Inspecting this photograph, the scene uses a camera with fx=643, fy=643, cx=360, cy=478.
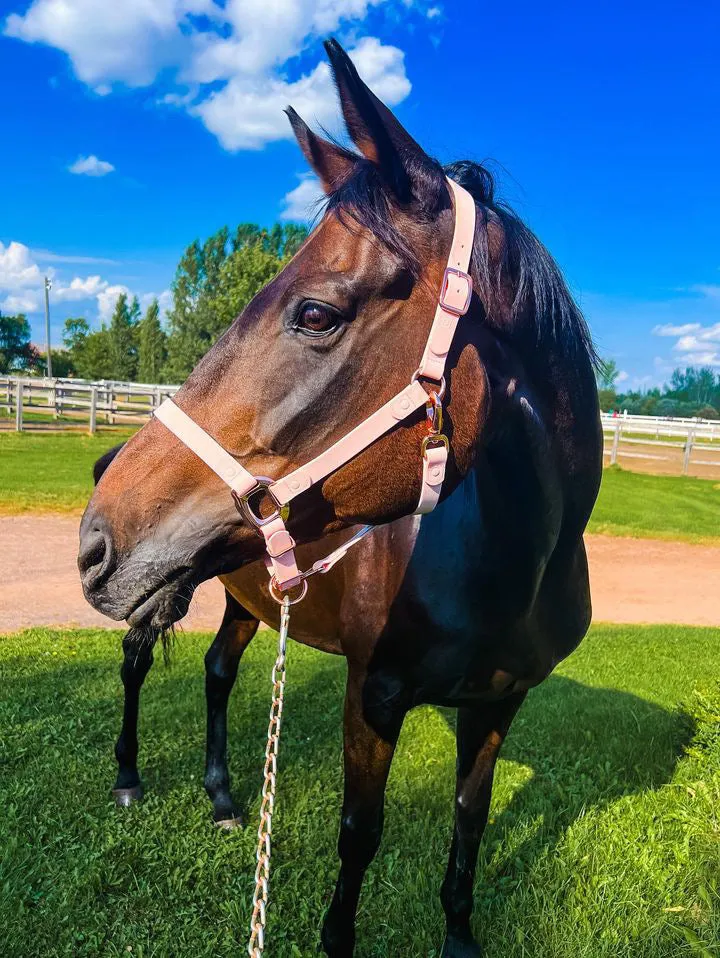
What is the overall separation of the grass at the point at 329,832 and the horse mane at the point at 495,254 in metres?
2.32

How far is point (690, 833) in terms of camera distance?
3.24 m

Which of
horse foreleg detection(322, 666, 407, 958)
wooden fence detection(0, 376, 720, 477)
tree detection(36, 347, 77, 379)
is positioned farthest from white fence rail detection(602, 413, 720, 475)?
tree detection(36, 347, 77, 379)

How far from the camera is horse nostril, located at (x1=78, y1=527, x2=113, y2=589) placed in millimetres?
1534

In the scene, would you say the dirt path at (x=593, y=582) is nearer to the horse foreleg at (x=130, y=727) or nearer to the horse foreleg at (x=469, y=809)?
the horse foreleg at (x=130, y=727)

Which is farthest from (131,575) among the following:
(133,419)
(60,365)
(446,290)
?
(60,365)

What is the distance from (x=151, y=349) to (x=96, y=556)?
54804 mm

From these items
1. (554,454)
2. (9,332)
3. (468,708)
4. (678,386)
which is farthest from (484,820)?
(678,386)

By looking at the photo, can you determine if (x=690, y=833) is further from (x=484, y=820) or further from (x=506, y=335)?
(x=506, y=335)

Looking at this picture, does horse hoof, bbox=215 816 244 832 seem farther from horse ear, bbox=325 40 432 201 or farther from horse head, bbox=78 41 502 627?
horse ear, bbox=325 40 432 201

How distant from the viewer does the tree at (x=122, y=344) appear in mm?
55328

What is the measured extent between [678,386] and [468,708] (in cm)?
14025

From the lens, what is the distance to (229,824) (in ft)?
11.4

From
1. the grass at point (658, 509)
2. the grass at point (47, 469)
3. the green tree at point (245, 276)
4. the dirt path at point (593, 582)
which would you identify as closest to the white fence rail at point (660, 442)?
the grass at point (658, 509)

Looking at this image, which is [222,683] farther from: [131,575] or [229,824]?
[131,575]
